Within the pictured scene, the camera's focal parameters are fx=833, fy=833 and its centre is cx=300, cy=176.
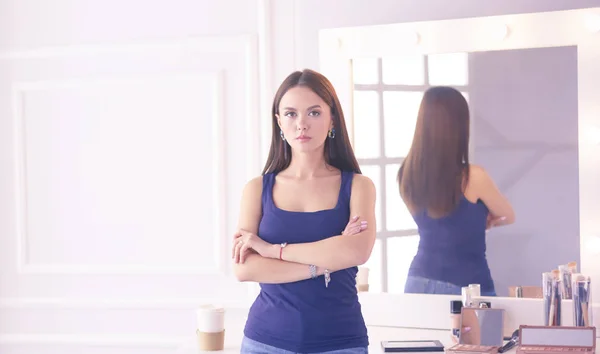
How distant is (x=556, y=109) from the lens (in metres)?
2.49

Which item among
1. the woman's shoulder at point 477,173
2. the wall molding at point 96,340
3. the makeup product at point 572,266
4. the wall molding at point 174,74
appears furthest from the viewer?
the wall molding at point 96,340

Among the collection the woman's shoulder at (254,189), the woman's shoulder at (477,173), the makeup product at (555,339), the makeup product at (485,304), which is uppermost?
the woman's shoulder at (477,173)

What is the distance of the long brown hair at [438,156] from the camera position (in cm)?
259

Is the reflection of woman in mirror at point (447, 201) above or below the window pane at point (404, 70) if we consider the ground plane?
below

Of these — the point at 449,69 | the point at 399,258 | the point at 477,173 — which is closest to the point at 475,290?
the point at 399,258

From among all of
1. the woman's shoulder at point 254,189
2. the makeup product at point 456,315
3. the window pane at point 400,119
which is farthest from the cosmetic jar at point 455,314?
the woman's shoulder at point 254,189

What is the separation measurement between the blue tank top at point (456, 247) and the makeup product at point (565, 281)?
0.71 ft

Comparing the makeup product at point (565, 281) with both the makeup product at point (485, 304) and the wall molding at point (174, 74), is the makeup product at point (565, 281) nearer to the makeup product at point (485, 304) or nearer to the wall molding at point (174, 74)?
the makeup product at point (485, 304)

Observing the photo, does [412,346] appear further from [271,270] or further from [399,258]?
[271,270]

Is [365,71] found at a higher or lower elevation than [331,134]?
higher

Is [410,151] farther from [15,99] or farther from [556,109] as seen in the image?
[15,99]

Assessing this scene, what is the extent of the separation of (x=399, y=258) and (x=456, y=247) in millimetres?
186

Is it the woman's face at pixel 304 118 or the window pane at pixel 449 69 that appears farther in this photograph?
the window pane at pixel 449 69

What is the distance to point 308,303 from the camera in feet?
6.59
